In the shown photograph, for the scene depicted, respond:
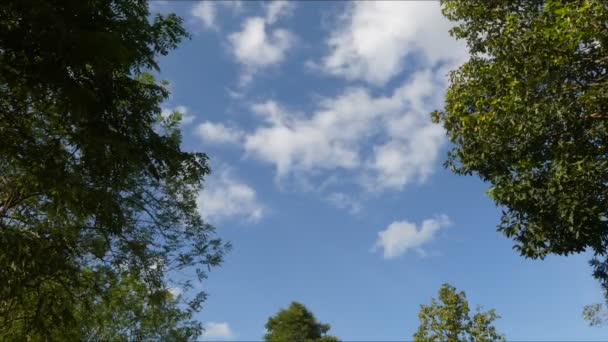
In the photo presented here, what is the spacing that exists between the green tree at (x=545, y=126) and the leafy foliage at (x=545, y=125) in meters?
0.03

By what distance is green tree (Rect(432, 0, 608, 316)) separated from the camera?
12.8 meters

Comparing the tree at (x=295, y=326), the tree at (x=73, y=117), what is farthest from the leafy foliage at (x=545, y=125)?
the tree at (x=295, y=326)

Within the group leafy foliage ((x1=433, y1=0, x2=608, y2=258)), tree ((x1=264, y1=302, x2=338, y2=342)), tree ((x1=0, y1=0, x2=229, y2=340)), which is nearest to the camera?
tree ((x1=0, y1=0, x2=229, y2=340))

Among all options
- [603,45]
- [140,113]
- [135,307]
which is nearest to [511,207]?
[603,45]

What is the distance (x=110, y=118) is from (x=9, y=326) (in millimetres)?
9522

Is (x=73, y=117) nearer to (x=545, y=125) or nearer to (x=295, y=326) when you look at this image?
(x=545, y=125)

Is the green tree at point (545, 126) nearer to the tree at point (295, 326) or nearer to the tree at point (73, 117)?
the tree at point (73, 117)

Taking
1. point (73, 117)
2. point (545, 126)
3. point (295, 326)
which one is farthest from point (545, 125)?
point (295, 326)

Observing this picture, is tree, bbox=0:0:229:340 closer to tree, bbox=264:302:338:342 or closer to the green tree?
the green tree

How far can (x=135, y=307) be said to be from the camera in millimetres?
20344

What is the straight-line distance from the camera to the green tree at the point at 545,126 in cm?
1284

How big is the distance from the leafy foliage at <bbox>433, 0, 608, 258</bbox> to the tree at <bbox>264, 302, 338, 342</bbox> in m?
49.3

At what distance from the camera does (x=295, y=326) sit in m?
61.9

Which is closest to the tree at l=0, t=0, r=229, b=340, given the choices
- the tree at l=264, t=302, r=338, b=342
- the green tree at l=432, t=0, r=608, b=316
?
the green tree at l=432, t=0, r=608, b=316
